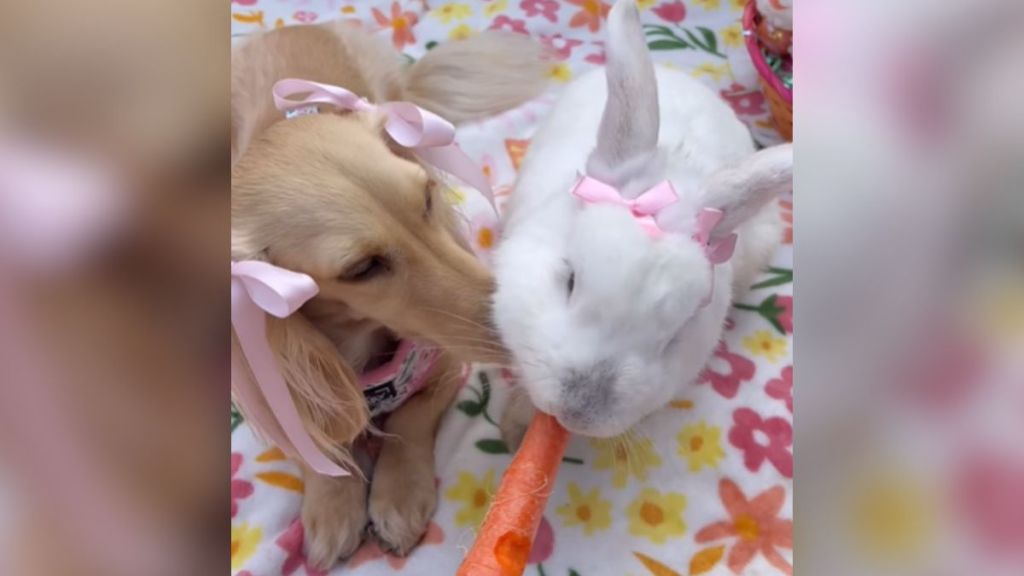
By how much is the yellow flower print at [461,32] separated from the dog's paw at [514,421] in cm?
96

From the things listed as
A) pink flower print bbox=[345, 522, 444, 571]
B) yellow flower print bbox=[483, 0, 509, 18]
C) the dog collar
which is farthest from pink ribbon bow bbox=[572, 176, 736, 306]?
yellow flower print bbox=[483, 0, 509, 18]

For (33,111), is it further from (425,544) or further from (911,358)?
(425,544)

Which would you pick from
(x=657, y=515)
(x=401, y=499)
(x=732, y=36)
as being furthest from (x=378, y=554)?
(x=732, y=36)

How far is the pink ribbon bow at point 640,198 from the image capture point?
998 mm

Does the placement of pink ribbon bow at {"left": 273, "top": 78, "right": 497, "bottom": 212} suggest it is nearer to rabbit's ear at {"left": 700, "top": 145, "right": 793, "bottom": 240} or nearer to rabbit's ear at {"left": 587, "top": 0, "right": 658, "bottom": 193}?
rabbit's ear at {"left": 587, "top": 0, "right": 658, "bottom": 193}

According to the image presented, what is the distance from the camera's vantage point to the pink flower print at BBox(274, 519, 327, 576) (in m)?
1.22

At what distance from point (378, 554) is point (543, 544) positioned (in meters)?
0.25

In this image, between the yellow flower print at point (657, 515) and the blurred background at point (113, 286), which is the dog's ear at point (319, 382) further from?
the blurred background at point (113, 286)

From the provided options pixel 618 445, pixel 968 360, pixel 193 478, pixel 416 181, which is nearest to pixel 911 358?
pixel 968 360

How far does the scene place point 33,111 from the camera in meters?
0.27

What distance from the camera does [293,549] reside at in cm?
122

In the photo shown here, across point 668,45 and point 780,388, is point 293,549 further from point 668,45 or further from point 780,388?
point 668,45

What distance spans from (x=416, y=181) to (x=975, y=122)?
76 centimetres

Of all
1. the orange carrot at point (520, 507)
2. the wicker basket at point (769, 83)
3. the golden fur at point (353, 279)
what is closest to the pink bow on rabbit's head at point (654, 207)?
the golden fur at point (353, 279)
